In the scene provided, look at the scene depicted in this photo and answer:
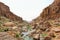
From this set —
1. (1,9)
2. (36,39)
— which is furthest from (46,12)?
(36,39)

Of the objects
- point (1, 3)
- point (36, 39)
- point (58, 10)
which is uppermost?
point (1, 3)

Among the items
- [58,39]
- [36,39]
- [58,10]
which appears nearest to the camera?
[58,39]

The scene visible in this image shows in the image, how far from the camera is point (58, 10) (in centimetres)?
5872

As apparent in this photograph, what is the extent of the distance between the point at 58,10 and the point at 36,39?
36.2 meters

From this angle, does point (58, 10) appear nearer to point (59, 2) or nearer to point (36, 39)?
point (59, 2)

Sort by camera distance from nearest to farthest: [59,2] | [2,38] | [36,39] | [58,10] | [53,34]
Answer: [2,38]
[53,34]
[36,39]
[58,10]
[59,2]

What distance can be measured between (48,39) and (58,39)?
5.02 feet

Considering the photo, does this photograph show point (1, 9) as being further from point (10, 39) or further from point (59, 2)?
point (10, 39)

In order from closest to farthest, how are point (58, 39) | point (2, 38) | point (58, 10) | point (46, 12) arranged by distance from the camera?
point (2, 38) < point (58, 39) < point (58, 10) < point (46, 12)

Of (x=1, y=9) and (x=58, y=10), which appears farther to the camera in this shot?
(x=1, y=9)

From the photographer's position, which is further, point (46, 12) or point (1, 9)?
point (1, 9)

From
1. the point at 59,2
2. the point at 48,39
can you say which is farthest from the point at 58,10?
the point at 48,39

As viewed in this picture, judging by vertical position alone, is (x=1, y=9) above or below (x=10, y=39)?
above

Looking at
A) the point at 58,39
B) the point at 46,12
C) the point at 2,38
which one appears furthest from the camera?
the point at 46,12
